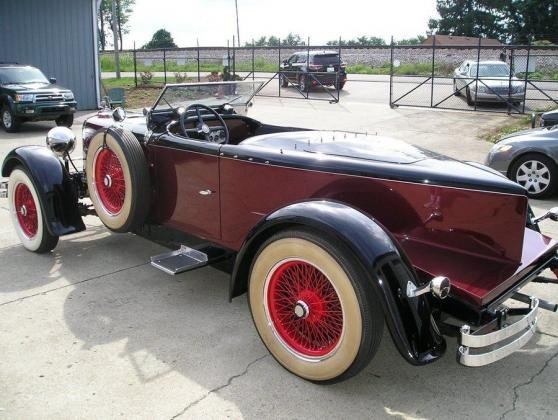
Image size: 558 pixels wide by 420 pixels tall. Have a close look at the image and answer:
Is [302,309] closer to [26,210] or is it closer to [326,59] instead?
[26,210]

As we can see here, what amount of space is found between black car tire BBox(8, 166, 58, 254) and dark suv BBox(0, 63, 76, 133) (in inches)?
358

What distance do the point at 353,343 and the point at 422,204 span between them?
898 mm

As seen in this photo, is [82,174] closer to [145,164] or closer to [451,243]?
[145,164]

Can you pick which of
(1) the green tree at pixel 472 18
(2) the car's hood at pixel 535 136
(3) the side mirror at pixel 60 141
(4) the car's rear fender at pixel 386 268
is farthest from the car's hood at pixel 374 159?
(1) the green tree at pixel 472 18

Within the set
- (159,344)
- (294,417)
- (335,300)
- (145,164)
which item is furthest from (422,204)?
(145,164)

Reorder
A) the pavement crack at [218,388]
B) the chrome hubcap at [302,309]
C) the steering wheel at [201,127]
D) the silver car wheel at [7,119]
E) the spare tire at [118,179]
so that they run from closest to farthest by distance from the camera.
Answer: the pavement crack at [218,388] → the chrome hubcap at [302,309] → the spare tire at [118,179] → the steering wheel at [201,127] → the silver car wheel at [7,119]

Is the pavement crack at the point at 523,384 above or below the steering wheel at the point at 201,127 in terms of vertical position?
below

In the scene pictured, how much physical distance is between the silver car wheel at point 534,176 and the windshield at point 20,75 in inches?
476

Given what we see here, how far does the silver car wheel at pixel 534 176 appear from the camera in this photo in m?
7.06

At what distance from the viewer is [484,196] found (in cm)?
290

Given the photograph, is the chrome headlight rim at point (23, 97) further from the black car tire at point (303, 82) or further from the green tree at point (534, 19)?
the green tree at point (534, 19)

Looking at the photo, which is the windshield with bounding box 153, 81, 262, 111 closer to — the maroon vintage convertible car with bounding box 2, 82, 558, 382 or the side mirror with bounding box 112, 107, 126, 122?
the maroon vintage convertible car with bounding box 2, 82, 558, 382

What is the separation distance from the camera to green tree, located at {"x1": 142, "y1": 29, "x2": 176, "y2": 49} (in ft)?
225

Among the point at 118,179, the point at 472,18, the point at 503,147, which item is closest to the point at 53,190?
the point at 118,179
